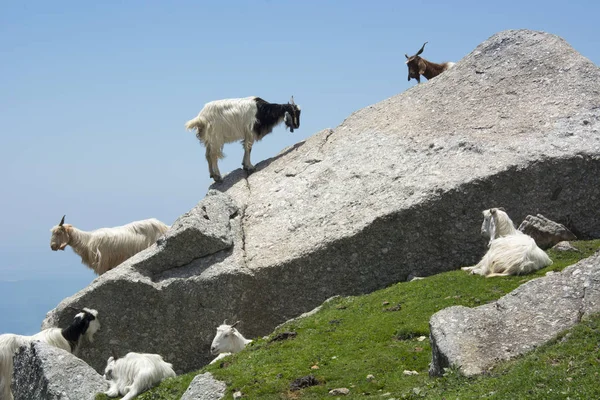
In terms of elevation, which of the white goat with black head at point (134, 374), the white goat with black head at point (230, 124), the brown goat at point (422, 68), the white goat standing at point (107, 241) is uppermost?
the brown goat at point (422, 68)

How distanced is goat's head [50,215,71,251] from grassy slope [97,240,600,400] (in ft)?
31.1

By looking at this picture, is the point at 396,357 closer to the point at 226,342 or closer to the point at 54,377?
the point at 226,342

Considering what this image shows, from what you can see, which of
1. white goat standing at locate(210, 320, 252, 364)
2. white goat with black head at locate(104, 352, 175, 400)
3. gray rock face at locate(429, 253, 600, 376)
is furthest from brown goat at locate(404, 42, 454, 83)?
gray rock face at locate(429, 253, 600, 376)

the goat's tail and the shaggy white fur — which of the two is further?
the goat's tail

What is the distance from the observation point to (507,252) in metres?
14.9

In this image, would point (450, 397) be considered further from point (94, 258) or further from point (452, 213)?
point (94, 258)

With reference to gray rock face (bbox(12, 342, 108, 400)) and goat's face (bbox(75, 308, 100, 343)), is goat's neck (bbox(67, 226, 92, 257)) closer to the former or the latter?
goat's face (bbox(75, 308, 100, 343))

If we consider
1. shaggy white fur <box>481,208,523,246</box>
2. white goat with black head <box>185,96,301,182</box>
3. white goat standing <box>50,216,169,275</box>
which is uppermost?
white goat with black head <box>185,96,301,182</box>

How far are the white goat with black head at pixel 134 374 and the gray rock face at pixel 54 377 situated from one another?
362mm

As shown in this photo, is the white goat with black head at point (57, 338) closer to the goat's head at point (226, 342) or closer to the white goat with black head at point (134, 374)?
the white goat with black head at point (134, 374)

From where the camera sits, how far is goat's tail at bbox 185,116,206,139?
22.1 metres

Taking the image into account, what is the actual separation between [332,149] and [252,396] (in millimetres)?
10296

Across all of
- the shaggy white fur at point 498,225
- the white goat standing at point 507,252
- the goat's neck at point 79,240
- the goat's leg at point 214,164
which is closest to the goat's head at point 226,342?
the white goat standing at point 507,252

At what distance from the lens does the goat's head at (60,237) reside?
22344 mm
